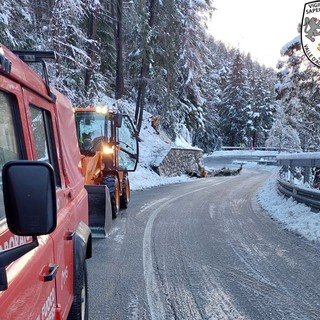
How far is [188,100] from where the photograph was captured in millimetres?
36625

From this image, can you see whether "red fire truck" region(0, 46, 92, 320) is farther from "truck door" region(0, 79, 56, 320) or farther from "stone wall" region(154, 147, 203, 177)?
"stone wall" region(154, 147, 203, 177)

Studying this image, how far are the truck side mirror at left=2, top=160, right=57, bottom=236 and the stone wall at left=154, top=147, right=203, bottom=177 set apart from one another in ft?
79.1

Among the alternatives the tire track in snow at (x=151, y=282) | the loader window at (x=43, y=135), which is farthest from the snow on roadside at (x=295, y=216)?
the loader window at (x=43, y=135)

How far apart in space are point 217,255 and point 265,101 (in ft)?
209

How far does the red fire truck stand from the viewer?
5.35 ft

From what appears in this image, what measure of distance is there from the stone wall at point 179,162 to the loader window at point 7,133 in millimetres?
23626

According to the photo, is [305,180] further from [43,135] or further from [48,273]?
[48,273]

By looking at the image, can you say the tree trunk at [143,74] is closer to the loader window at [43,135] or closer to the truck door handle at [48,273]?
the loader window at [43,135]

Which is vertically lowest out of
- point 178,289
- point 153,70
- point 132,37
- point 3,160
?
point 178,289

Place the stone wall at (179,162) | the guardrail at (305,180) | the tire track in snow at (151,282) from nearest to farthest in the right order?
the tire track in snow at (151,282) → the guardrail at (305,180) → the stone wall at (179,162)

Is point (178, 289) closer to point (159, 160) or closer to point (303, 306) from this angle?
point (303, 306)

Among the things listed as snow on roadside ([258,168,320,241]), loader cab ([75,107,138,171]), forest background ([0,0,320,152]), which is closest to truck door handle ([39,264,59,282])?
snow on roadside ([258,168,320,241])

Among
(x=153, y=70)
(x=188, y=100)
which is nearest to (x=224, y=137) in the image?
(x=188, y=100)

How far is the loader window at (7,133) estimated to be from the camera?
2.03 meters
